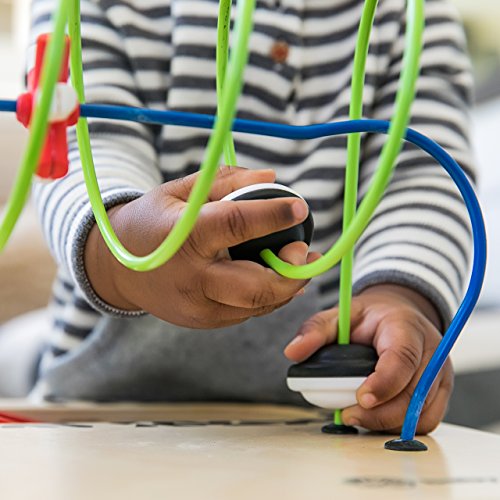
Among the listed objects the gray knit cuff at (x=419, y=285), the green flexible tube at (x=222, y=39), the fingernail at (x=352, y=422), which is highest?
the green flexible tube at (x=222, y=39)

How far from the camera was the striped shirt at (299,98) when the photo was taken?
0.64 metres

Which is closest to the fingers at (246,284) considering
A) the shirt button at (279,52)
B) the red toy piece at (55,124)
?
the red toy piece at (55,124)

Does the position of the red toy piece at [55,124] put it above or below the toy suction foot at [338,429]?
above

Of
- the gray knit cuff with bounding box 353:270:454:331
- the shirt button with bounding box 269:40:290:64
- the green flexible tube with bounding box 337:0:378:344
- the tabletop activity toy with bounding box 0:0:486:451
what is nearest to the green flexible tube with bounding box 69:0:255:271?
the tabletop activity toy with bounding box 0:0:486:451

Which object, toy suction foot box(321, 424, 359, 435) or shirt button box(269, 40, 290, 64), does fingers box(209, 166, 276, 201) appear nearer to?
toy suction foot box(321, 424, 359, 435)

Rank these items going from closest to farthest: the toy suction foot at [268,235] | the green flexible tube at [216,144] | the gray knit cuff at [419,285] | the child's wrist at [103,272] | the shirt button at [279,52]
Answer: the green flexible tube at [216,144], the toy suction foot at [268,235], the child's wrist at [103,272], the gray knit cuff at [419,285], the shirt button at [279,52]

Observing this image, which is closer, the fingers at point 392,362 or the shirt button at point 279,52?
the fingers at point 392,362

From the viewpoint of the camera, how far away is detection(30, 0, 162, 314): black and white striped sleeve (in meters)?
0.49

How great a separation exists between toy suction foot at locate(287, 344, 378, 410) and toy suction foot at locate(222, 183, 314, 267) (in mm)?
94

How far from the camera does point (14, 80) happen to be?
216cm

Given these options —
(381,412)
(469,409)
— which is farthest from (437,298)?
(469,409)

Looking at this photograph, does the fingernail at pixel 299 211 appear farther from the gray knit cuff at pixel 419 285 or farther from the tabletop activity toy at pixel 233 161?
the gray knit cuff at pixel 419 285

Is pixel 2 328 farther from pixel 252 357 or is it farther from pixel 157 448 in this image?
pixel 157 448

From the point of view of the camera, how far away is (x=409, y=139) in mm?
352
